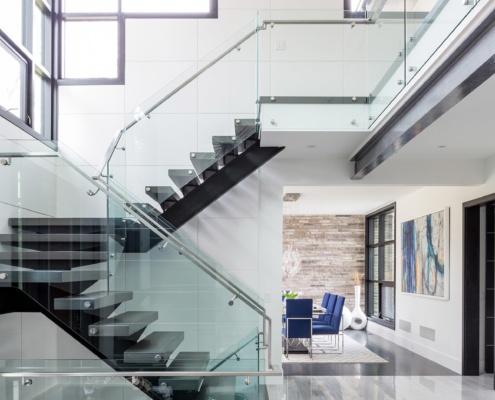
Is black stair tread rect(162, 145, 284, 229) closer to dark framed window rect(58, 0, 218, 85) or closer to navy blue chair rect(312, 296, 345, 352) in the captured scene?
dark framed window rect(58, 0, 218, 85)

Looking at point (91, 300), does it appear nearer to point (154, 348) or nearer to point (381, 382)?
Result: point (154, 348)

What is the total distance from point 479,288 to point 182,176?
14.6 ft

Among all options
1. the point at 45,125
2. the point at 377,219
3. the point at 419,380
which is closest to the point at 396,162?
the point at 419,380

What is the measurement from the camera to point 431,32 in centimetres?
370

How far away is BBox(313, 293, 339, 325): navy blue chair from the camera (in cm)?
997

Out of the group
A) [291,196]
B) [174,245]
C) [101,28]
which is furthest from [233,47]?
[291,196]

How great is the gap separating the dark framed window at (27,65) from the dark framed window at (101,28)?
0.25m

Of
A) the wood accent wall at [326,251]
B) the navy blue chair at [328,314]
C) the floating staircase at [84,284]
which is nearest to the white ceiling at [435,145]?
the floating staircase at [84,284]

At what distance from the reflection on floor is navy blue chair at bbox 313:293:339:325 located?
1.55m

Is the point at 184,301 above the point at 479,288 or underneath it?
above

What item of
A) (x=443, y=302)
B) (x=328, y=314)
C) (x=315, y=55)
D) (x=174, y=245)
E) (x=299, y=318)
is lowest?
(x=328, y=314)

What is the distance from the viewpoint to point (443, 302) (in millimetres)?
8406

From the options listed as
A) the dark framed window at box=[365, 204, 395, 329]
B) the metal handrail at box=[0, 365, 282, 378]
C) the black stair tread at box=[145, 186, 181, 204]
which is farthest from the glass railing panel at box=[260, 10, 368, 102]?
the dark framed window at box=[365, 204, 395, 329]

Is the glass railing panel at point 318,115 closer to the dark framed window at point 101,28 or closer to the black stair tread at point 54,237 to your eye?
the black stair tread at point 54,237
